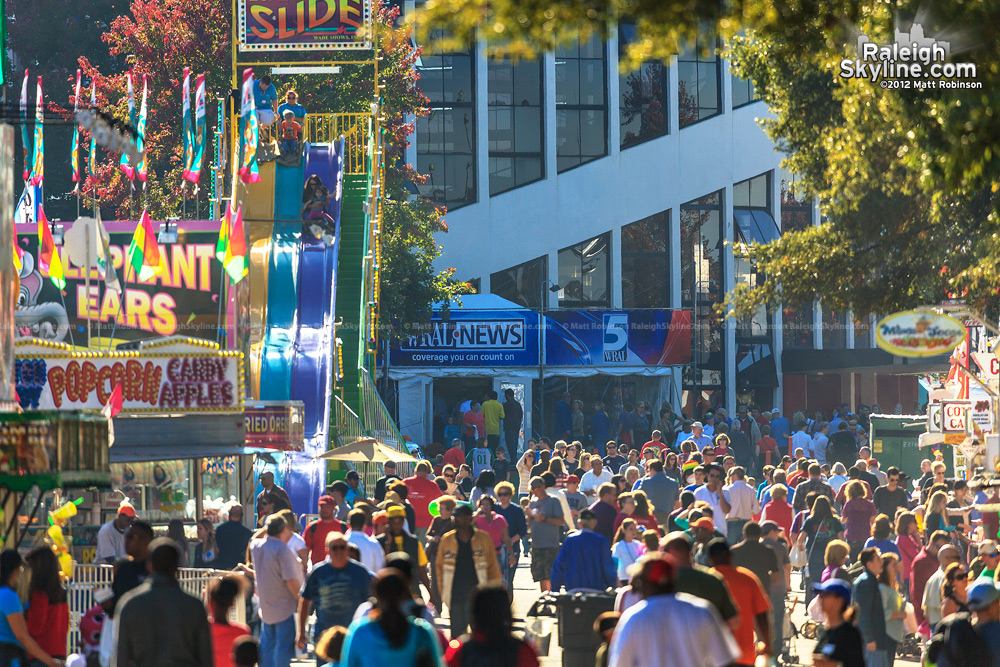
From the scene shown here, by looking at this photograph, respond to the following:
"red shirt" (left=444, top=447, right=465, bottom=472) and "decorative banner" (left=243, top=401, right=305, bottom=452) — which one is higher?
"decorative banner" (left=243, top=401, right=305, bottom=452)

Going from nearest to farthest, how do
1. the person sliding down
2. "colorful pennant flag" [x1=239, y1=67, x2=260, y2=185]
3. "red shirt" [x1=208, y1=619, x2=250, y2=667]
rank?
"red shirt" [x1=208, y1=619, x2=250, y2=667]
"colorful pennant flag" [x1=239, y1=67, x2=260, y2=185]
the person sliding down

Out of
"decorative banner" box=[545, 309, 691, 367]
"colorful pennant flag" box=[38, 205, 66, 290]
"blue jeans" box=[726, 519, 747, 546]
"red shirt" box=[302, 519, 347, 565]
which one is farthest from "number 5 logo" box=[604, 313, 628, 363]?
"red shirt" box=[302, 519, 347, 565]

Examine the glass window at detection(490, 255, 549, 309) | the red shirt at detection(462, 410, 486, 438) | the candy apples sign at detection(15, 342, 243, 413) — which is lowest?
the red shirt at detection(462, 410, 486, 438)

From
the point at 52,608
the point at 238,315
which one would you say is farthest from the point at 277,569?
the point at 238,315

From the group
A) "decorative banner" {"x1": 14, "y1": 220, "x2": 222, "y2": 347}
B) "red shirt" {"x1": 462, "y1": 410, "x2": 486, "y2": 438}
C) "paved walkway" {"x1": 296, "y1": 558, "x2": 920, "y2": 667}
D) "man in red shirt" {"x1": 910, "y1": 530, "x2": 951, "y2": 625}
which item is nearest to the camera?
"man in red shirt" {"x1": 910, "y1": 530, "x2": 951, "y2": 625}

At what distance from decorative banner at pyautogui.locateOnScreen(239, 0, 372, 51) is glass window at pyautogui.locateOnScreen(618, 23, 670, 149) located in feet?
53.0

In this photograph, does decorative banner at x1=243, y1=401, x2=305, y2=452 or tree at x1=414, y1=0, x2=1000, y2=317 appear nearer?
tree at x1=414, y1=0, x2=1000, y2=317

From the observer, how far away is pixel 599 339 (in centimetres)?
4069

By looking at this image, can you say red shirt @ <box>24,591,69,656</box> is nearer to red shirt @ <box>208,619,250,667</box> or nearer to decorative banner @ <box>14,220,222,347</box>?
red shirt @ <box>208,619,250,667</box>

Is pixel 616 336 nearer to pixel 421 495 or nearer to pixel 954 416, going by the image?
pixel 954 416

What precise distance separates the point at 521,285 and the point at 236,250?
81.1 feet

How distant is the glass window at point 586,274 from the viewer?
47406 millimetres

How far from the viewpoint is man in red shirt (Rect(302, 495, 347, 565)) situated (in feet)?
47.9

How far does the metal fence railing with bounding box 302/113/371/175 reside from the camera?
32516 millimetres
